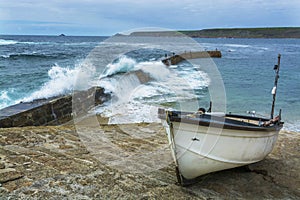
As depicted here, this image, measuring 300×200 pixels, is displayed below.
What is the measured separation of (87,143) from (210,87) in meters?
14.3

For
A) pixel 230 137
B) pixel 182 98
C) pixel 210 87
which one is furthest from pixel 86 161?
pixel 210 87

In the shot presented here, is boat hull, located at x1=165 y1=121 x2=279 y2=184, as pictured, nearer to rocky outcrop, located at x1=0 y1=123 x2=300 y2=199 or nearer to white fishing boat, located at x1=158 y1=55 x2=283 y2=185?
white fishing boat, located at x1=158 y1=55 x2=283 y2=185

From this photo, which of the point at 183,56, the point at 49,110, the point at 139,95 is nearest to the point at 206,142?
the point at 49,110

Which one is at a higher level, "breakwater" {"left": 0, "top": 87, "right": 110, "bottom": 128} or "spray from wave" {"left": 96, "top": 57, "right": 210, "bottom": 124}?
"breakwater" {"left": 0, "top": 87, "right": 110, "bottom": 128}

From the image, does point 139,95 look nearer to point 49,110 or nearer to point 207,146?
point 49,110

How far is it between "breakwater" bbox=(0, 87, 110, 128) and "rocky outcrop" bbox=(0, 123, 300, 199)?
88cm

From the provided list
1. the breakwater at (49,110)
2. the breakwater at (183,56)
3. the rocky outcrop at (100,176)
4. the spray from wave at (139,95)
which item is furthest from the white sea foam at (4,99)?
the breakwater at (183,56)

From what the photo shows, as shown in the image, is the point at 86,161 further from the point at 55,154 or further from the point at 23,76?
the point at 23,76

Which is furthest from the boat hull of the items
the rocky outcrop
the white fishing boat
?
the rocky outcrop

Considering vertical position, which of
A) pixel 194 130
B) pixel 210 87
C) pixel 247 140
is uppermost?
pixel 194 130

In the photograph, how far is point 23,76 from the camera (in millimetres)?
20094

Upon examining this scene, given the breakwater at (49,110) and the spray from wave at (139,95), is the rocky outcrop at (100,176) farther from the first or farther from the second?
the spray from wave at (139,95)

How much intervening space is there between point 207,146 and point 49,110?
6172 mm

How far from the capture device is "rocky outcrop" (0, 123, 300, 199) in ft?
13.5
